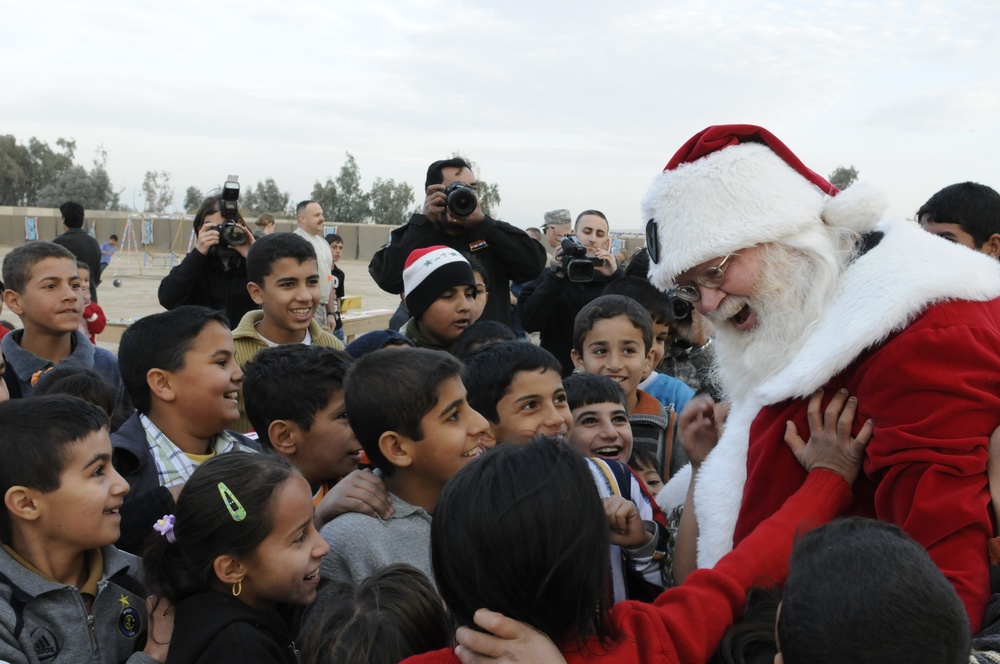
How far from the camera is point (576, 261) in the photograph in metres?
5.25

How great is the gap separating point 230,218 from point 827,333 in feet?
13.5

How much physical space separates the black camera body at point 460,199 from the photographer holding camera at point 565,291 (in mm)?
713

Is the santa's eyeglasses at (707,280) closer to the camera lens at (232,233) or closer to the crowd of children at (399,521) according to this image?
the crowd of children at (399,521)

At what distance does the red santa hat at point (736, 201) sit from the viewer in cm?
214

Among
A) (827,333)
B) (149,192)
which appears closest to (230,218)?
(827,333)

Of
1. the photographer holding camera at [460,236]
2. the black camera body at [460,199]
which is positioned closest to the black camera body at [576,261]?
the photographer holding camera at [460,236]

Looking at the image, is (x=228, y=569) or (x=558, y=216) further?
(x=558, y=216)

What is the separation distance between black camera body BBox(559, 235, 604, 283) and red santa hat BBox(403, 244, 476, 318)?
1.18 m

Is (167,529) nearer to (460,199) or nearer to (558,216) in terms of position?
(460,199)

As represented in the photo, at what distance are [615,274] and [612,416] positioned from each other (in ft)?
8.29

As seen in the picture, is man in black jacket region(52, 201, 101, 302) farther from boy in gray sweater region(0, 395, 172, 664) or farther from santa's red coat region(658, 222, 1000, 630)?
santa's red coat region(658, 222, 1000, 630)

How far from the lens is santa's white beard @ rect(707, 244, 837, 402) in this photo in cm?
214

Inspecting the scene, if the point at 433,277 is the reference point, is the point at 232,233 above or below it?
above

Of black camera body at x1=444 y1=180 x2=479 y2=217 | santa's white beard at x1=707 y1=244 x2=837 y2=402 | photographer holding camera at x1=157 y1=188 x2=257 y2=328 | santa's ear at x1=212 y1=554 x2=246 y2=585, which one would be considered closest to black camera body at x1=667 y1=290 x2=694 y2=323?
black camera body at x1=444 y1=180 x2=479 y2=217
